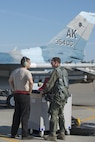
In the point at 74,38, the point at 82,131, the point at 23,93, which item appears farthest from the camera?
the point at 74,38

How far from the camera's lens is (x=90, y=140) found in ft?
26.8

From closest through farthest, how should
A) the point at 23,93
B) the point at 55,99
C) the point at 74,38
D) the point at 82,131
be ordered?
1. the point at 55,99
2. the point at 23,93
3. the point at 82,131
4. the point at 74,38

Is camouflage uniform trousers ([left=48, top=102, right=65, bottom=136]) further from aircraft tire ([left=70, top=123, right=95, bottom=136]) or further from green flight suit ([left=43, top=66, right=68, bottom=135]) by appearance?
aircraft tire ([left=70, top=123, right=95, bottom=136])

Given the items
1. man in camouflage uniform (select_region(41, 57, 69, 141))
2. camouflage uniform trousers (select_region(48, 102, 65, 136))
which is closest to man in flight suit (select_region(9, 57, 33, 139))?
man in camouflage uniform (select_region(41, 57, 69, 141))

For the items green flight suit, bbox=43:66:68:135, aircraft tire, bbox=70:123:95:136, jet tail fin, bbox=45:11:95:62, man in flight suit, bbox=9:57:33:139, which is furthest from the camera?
jet tail fin, bbox=45:11:95:62

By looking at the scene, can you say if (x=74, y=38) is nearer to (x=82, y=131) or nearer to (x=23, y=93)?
(x=82, y=131)

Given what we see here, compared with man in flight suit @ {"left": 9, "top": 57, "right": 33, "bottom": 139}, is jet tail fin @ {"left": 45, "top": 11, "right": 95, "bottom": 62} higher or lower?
higher

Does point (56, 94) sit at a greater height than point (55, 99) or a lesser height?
greater

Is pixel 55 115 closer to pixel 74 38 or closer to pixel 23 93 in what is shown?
pixel 23 93

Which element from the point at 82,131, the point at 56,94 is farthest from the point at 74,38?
the point at 56,94

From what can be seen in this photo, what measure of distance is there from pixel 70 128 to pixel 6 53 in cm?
958

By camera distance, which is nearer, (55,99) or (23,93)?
(55,99)

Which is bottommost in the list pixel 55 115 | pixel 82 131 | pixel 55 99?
pixel 82 131

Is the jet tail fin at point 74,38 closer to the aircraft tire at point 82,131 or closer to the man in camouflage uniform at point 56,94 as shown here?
the aircraft tire at point 82,131
